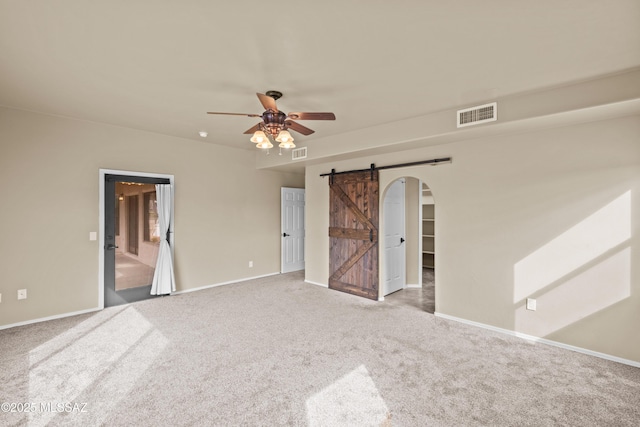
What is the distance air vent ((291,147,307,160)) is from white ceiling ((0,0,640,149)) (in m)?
1.64

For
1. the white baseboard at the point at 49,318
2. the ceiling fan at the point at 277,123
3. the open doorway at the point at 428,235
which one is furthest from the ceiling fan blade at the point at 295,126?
the open doorway at the point at 428,235

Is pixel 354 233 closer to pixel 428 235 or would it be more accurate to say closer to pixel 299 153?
pixel 299 153

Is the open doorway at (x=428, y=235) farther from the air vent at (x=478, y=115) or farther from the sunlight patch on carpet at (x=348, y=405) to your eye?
the sunlight patch on carpet at (x=348, y=405)

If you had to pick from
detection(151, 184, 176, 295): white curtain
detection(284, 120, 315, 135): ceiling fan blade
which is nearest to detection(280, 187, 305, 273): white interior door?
detection(151, 184, 176, 295): white curtain

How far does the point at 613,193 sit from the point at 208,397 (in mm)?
4192

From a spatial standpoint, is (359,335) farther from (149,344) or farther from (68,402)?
(68,402)

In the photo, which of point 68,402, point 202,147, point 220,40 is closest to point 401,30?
point 220,40

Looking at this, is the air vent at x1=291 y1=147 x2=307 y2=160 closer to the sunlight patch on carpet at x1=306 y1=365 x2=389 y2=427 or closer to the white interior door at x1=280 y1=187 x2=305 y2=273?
the white interior door at x1=280 y1=187 x2=305 y2=273

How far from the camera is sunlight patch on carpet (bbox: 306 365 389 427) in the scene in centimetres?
201

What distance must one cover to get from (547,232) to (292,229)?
4.88m

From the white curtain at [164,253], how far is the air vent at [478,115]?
4520 millimetres

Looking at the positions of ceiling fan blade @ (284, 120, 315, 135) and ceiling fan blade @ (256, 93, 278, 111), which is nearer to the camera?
ceiling fan blade @ (256, 93, 278, 111)

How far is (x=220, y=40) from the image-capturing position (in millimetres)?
2156

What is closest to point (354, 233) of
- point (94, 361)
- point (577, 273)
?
point (577, 273)
